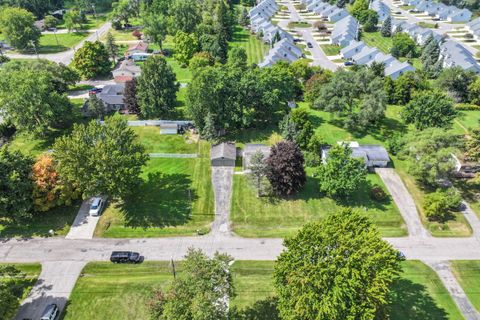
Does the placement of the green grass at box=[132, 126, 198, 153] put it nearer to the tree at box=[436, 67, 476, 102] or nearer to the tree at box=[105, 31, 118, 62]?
the tree at box=[105, 31, 118, 62]

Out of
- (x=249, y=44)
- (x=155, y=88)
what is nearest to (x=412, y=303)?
(x=155, y=88)

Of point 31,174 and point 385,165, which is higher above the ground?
point 31,174

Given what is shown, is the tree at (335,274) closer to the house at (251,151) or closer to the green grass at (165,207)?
the green grass at (165,207)

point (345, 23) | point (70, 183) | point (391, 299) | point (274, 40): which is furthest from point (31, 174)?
point (345, 23)

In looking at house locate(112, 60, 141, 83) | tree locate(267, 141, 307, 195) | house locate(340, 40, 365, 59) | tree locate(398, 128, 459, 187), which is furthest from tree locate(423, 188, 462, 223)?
house locate(112, 60, 141, 83)

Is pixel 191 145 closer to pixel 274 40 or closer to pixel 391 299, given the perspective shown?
pixel 391 299

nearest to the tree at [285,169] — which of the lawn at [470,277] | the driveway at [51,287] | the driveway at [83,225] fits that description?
the lawn at [470,277]

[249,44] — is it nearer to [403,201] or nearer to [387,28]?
[387,28]
